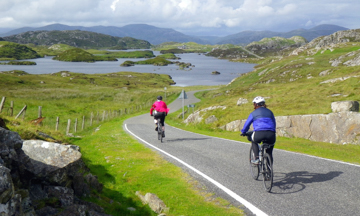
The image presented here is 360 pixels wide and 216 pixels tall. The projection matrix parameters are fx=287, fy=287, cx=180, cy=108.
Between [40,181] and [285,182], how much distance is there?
6851 millimetres

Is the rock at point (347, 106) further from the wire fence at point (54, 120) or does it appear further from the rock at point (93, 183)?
the wire fence at point (54, 120)

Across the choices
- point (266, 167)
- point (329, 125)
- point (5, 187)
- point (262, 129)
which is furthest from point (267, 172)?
point (329, 125)

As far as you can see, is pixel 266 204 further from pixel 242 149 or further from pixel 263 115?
pixel 242 149

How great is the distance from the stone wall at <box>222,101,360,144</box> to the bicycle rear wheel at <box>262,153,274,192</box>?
1264 centimetres

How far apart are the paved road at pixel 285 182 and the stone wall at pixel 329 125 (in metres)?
7.36

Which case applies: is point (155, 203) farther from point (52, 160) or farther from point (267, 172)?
point (267, 172)

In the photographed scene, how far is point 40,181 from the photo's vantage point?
709 cm

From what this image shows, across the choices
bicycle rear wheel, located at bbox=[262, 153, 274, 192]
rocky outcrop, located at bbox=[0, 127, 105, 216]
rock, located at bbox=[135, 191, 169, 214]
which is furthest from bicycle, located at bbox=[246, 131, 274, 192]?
rocky outcrop, located at bbox=[0, 127, 105, 216]

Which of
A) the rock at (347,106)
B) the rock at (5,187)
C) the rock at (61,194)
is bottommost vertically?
the rock at (61,194)

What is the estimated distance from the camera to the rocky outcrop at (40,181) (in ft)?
14.9

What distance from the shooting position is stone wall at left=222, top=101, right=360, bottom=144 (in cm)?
1833

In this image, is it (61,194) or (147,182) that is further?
(147,182)

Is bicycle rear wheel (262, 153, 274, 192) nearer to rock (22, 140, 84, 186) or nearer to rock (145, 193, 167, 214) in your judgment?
rock (145, 193, 167, 214)

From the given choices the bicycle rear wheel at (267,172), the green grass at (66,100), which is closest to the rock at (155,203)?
the bicycle rear wheel at (267,172)
